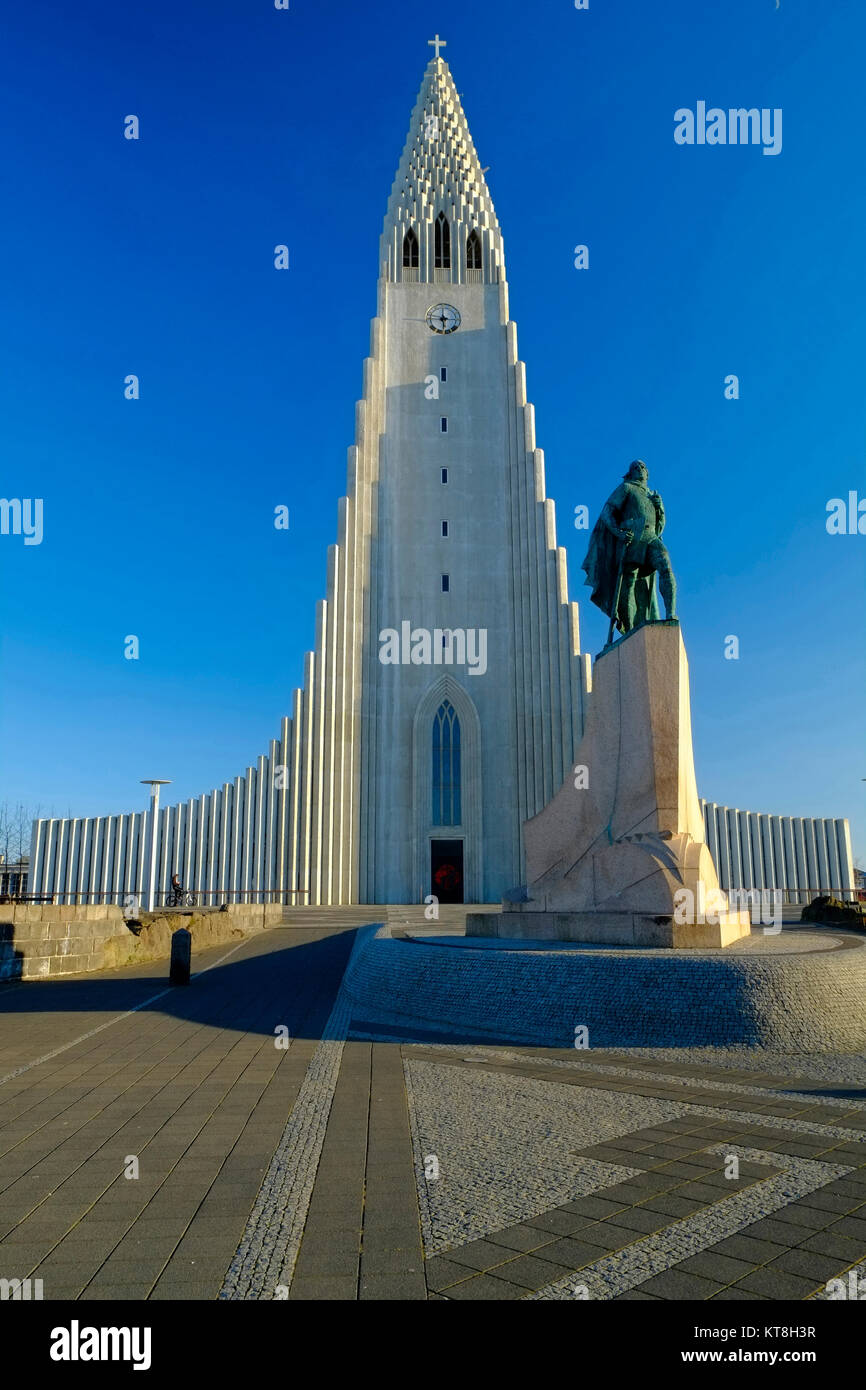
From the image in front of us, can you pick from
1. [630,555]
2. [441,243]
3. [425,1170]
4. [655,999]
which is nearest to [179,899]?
[630,555]

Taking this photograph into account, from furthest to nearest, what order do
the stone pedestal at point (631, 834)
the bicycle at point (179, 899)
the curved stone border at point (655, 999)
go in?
the bicycle at point (179, 899), the stone pedestal at point (631, 834), the curved stone border at point (655, 999)

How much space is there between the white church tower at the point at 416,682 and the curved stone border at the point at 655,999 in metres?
25.3

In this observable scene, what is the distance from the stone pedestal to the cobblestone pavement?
134 inches

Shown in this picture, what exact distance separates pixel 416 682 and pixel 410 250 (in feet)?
69.3

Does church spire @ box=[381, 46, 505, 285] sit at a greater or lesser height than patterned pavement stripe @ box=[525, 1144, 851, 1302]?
greater

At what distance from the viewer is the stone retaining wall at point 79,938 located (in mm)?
14055

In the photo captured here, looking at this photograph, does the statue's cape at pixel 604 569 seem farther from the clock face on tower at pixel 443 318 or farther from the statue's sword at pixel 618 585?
the clock face on tower at pixel 443 318

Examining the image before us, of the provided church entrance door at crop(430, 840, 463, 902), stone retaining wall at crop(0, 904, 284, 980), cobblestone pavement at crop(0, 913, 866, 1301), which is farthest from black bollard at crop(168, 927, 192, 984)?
church entrance door at crop(430, 840, 463, 902)

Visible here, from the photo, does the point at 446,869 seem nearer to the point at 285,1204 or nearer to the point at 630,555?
the point at 630,555

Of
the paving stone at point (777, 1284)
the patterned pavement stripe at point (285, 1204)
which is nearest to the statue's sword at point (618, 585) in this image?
the patterned pavement stripe at point (285, 1204)

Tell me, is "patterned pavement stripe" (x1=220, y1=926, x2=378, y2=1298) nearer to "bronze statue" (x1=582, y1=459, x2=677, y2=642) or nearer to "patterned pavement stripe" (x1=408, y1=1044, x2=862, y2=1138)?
"patterned pavement stripe" (x1=408, y1=1044, x2=862, y2=1138)

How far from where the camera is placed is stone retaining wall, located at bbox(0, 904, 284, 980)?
14055 mm

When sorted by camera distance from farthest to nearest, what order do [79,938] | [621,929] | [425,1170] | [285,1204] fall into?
[79,938] < [621,929] < [425,1170] < [285,1204]

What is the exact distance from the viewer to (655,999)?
28.7ft
